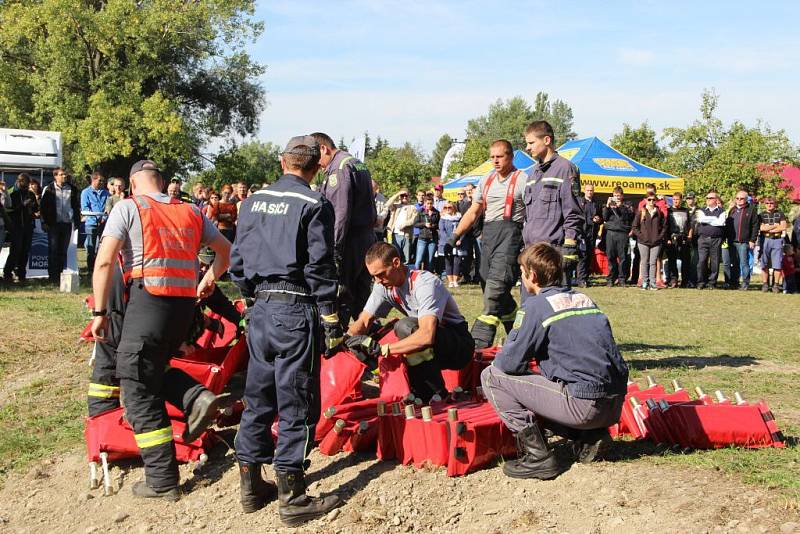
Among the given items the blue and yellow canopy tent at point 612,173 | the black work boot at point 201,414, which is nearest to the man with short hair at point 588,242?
the blue and yellow canopy tent at point 612,173

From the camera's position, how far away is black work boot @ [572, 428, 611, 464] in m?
4.77

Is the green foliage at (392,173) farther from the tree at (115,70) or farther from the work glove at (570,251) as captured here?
the work glove at (570,251)

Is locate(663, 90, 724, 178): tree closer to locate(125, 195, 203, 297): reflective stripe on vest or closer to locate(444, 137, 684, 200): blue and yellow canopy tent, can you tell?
locate(444, 137, 684, 200): blue and yellow canopy tent

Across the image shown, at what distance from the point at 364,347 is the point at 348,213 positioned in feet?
5.62

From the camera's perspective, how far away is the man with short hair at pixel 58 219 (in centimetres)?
1502

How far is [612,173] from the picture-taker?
23547mm

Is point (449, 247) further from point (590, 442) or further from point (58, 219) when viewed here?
point (590, 442)

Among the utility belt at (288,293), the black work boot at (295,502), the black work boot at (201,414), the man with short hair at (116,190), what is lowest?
the black work boot at (295,502)

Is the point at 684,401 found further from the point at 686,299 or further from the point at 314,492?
the point at 686,299

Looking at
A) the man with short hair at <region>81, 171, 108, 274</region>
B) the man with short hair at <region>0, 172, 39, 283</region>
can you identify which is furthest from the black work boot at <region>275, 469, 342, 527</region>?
the man with short hair at <region>81, 171, 108, 274</region>

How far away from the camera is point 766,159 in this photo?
97.5 feet

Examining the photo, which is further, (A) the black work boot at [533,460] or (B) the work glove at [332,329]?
(A) the black work boot at [533,460]

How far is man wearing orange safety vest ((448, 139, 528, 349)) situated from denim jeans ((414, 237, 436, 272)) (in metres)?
10.4

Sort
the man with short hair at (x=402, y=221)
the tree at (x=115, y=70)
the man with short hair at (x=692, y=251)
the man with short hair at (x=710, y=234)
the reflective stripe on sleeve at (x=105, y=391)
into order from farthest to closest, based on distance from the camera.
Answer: the tree at (x=115, y=70) → the man with short hair at (x=692, y=251) → the man with short hair at (x=402, y=221) → the man with short hair at (x=710, y=234) → the reflective stripe on sleeve at (x=105, y=391)
